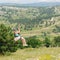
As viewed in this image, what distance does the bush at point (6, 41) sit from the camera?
124 feet

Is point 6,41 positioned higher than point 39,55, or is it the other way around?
point 39,55

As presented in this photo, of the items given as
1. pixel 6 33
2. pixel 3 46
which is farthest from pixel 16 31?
pixel 6 33

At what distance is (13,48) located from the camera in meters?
38.0

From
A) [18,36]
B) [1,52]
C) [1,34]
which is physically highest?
[18,36]

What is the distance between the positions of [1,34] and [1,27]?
5.73ft

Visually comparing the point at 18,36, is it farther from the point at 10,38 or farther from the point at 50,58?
the point at 10,38

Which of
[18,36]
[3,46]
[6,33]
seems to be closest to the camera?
[18,36]

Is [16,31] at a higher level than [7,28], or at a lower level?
higher

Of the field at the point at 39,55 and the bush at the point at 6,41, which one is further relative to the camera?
the bush at the point at 6,41

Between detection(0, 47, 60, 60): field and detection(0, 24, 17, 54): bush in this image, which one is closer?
detection(0, 47, 60, 60): field

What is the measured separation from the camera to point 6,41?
128 feet

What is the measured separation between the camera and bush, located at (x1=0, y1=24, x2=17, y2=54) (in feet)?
124

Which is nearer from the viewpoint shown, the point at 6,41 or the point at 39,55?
the point at 39,55

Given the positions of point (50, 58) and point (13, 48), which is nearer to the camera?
point (50, 58)
